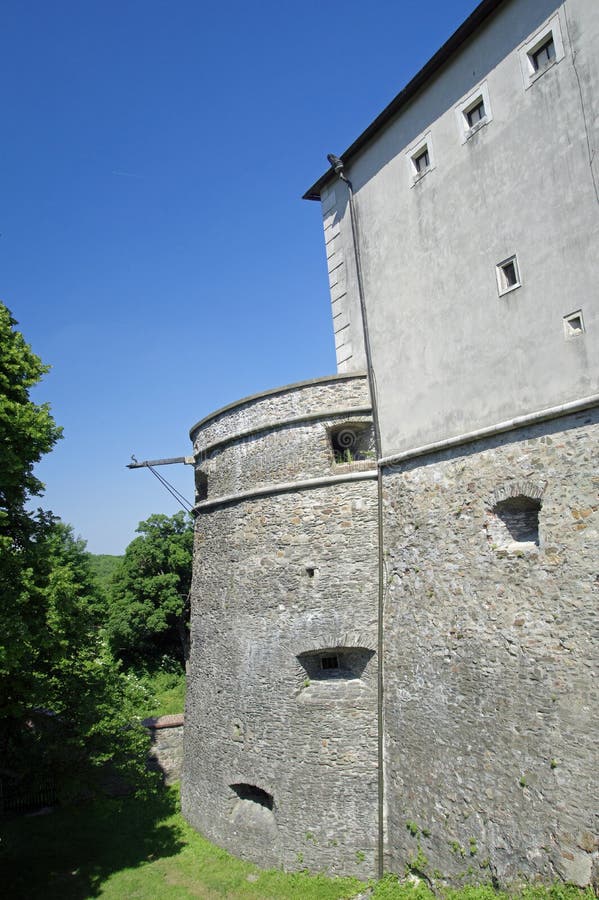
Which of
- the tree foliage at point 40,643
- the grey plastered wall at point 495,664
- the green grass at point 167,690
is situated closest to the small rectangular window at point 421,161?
the grey plastered wall at point 495,664

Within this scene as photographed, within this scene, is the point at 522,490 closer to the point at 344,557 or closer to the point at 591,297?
the point at 591,297

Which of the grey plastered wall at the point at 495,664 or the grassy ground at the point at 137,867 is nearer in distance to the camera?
the grey plastered wall at the point at 495,664

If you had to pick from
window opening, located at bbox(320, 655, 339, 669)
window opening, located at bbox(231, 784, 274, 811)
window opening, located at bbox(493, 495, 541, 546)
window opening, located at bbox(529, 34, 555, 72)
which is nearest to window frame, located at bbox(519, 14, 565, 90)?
window opening, located at bbox(529, 34, 555, 72)

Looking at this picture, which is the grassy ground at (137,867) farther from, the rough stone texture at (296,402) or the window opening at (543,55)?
the window opening at (543,55)

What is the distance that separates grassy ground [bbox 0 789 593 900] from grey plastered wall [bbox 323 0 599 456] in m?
6.31

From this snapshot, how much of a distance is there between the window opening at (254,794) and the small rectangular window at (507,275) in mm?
8796

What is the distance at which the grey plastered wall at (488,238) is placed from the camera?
737 centimetres

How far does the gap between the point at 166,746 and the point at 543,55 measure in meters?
15.5

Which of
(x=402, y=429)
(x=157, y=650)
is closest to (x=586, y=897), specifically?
(x=402, y=429)

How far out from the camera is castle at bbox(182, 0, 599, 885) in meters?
7.22

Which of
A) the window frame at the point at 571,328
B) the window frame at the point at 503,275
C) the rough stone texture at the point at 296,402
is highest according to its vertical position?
the window frame at the point at 503,275

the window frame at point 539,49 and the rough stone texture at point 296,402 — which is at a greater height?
the window frame at point 539,49

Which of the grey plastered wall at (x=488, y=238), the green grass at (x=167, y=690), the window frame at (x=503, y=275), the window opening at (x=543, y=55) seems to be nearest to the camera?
the grey plastered wall at (x=488, y=238)

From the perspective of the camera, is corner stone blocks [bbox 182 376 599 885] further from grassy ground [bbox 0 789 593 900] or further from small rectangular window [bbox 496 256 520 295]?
small rectangular window [bbox 496 256 520 295]
